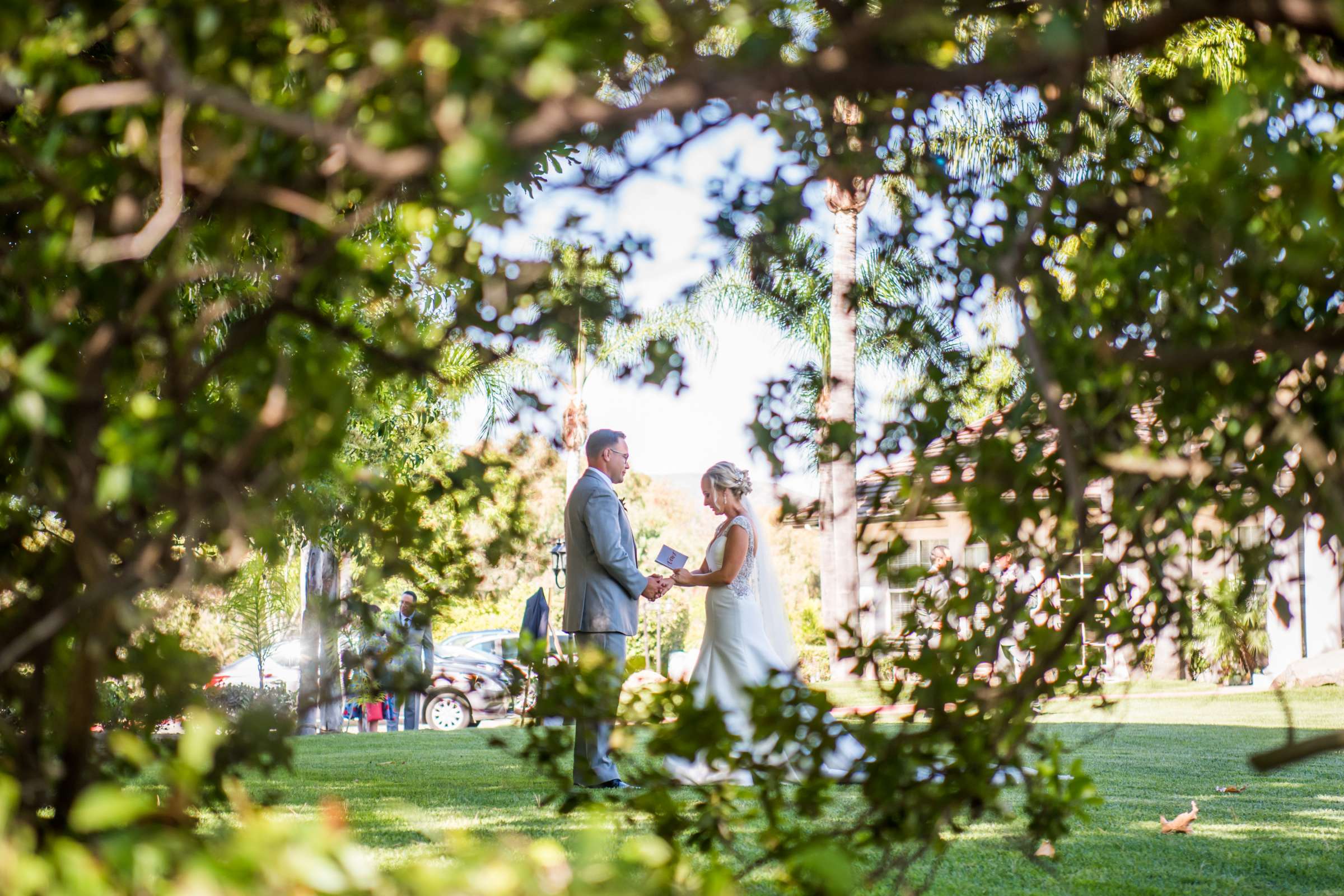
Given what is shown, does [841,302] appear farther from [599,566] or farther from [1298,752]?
[599,566]

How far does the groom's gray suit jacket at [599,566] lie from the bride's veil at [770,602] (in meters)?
1.66

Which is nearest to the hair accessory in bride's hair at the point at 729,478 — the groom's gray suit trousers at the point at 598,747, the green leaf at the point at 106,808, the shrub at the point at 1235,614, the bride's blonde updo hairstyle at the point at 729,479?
the bride's blonde updo hairstyle at the point at 729,479

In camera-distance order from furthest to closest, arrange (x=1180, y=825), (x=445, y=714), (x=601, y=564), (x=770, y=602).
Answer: (x=445, y=714), (x=770, y=602), (x=601, y=564), (x=1180, y=825)

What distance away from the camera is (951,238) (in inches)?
103

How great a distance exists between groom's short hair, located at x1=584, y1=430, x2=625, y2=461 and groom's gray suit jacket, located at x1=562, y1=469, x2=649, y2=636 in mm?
146

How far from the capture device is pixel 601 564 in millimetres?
6902

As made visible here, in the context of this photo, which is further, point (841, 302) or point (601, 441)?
point (601, 441)

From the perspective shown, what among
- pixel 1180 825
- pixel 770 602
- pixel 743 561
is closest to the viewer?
pixel 1180 825

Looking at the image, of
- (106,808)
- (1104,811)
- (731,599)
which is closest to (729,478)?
(731,599)

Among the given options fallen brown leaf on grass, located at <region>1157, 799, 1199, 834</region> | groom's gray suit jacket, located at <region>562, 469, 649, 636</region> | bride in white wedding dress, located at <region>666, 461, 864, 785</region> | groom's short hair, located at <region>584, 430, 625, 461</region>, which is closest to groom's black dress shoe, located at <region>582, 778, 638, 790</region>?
groom's gray suit jacket, located at <region>562, 469, 649, 636</region>

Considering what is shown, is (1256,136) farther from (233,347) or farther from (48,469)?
(48,469)

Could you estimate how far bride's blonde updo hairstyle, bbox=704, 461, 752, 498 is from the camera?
7781mm

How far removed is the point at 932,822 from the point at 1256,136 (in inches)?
52.6

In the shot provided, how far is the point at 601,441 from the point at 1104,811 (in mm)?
3372
